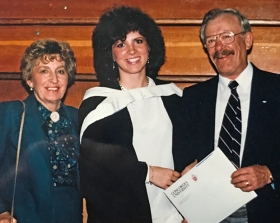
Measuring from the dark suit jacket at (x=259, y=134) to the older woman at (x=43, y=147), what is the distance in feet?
1.72

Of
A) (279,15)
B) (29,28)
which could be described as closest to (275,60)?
(279,15)

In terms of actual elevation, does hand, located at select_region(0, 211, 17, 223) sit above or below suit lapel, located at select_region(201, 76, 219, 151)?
below

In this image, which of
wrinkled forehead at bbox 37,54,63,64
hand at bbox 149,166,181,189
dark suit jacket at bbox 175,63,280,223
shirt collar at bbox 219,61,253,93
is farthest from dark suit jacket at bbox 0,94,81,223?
shirt collar at bbox 219,61,253,93

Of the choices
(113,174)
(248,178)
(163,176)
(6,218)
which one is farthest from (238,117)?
(6,218)

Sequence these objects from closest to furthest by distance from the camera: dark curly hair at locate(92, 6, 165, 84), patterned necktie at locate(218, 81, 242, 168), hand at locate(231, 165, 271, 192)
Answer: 1. hand at locate(231, 165, 271, 192)
2. patterned necktie at locate(218, 81, 242, 168)
3. dark curly hair at locate(92, 6, 165, 84)

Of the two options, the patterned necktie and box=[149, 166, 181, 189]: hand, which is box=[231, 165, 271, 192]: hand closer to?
the patterned necktie

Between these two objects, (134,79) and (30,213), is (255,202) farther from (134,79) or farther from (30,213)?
(30,213)

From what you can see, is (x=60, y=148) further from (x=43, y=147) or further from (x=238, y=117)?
(x=238, y=117)

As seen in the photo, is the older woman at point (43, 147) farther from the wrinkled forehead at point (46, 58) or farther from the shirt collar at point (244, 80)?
the shirt collar at point (244, 80)

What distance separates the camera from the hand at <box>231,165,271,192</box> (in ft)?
4.03

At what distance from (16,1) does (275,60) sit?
126 cm

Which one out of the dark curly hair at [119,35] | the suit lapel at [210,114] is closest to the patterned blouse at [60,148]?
the dark curly hair at [119,35]

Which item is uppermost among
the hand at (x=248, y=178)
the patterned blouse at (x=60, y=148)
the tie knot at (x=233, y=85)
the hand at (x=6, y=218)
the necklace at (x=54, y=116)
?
the tie knot at (x=233, y=85)

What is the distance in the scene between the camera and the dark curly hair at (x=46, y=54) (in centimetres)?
151
